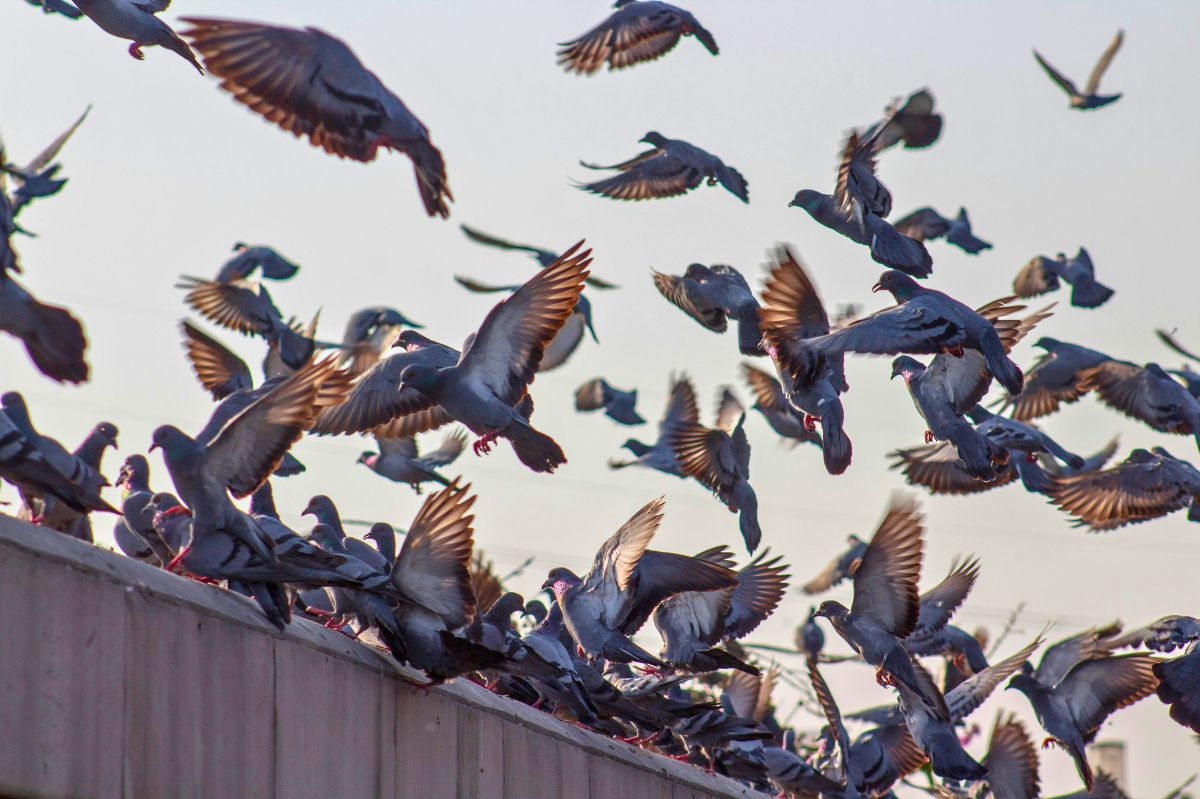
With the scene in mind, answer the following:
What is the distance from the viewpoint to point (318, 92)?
10.1 meters

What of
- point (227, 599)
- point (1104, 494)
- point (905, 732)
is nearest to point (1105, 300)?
point (1104, 494)

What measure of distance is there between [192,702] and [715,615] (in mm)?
8095

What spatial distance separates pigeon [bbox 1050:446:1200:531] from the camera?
16625mm

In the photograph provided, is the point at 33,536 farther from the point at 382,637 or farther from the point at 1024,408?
the point at 1024,408

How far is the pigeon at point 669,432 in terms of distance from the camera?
61.2ft

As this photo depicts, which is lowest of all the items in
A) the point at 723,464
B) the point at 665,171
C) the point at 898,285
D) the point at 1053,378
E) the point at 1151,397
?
the point at 898,285

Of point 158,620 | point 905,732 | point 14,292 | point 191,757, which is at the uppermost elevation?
point 905,732

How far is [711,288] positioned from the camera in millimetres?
15242

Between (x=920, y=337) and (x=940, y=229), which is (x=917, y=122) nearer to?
(x=940, y=229)

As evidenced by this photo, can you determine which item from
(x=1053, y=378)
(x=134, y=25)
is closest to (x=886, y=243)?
(x=134, y=25)

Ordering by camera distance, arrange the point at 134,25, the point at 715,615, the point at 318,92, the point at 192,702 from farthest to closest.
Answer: the point at 715,615, the point at 134,25, the point at 318,92, the point at 192,702

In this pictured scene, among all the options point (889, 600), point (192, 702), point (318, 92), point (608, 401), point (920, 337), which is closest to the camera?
point (192, 702)

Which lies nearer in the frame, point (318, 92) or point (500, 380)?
point (318, 92)

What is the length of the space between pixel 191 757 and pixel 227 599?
955 millimetres
